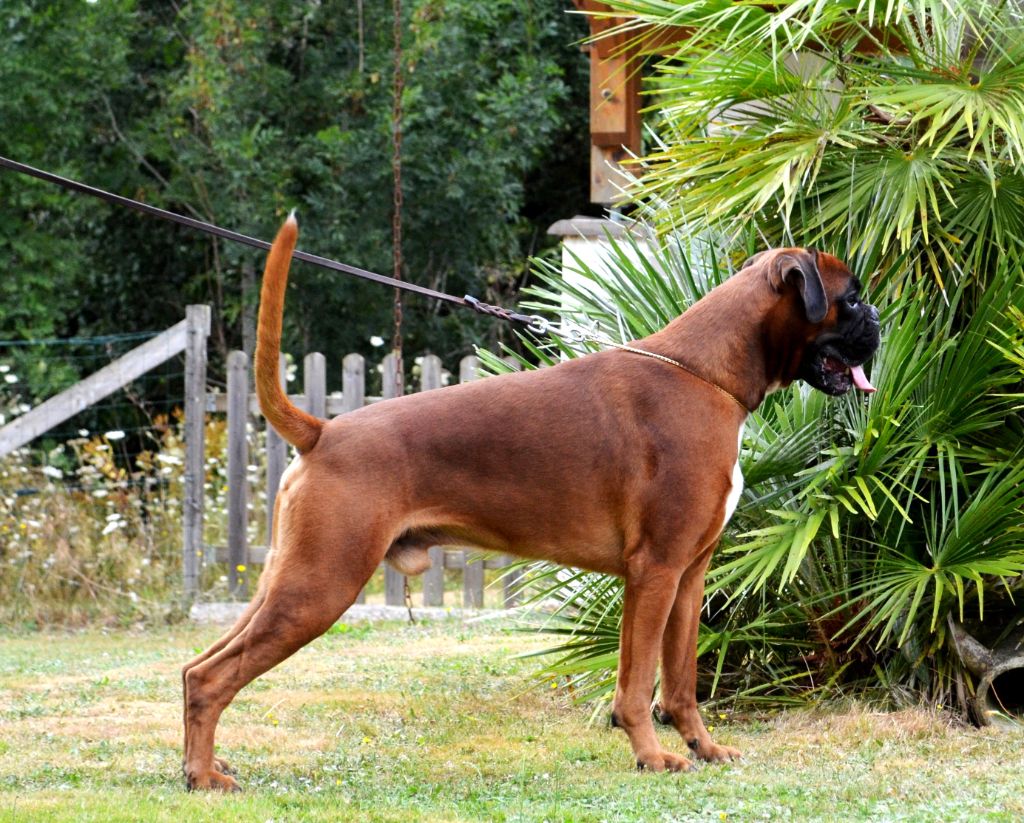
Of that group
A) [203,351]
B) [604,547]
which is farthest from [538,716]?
[203,351]

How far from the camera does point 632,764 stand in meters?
4.74

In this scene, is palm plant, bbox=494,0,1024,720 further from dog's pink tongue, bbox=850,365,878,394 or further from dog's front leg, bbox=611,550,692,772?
dog's front leg, bbox=611,550,692,772

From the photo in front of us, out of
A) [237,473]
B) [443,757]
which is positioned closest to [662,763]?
[443,757]

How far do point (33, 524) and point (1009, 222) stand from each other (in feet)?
22.7

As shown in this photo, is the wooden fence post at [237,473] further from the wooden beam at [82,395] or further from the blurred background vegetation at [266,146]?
the blurred background vegetation at [266,146]

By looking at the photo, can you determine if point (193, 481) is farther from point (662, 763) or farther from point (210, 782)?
point (662, 763)

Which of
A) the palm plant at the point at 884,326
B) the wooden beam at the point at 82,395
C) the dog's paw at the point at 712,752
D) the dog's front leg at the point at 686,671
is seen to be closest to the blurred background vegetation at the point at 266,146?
the wooden beam at the point at 82,395

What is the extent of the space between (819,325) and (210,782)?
2.51 meters

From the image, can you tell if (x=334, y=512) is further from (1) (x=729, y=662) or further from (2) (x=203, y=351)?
(2) (x=203, y=351)

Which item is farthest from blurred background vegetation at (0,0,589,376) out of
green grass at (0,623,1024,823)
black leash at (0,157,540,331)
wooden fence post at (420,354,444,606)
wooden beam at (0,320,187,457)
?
black leash at (0,157,540,331)

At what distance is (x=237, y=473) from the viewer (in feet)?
32.3

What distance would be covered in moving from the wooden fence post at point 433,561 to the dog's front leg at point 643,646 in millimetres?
5049

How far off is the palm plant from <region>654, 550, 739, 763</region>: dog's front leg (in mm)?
366

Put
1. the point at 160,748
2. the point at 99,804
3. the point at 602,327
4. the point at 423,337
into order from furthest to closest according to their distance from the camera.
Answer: the point at 423,337
the point at 602,327
the point at 160,748
the point at 99,804
